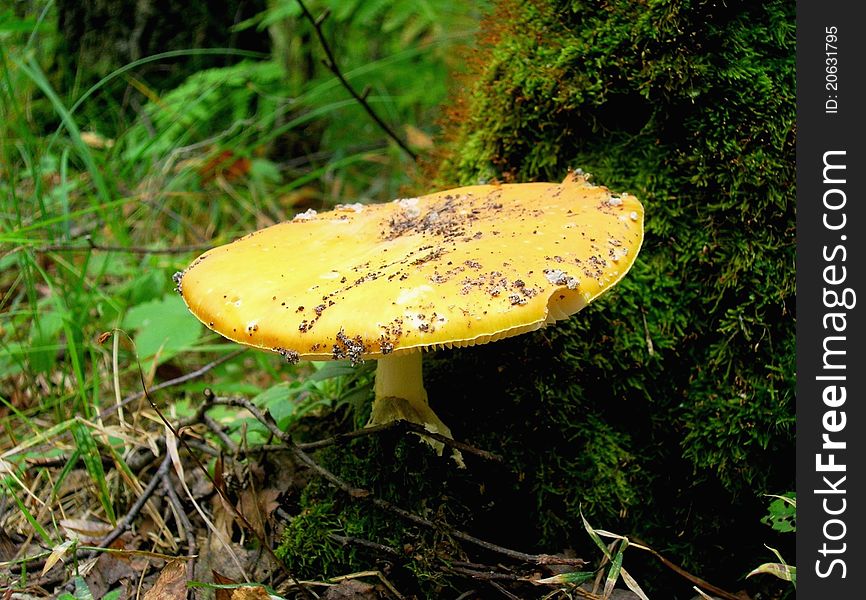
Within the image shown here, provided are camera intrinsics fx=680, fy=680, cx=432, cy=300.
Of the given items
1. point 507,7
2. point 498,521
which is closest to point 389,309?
point 498,521

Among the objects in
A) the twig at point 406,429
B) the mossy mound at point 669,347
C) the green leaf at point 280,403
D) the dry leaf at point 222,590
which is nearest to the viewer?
the dry leaf at point 222,590

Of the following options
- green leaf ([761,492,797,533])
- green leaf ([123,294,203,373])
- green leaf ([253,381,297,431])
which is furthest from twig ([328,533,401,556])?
green leaf ([123,294,203,373])

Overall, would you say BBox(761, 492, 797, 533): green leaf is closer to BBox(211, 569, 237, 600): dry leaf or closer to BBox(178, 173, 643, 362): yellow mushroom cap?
BBox(178, 173, 643, 362): yellow mushroom cap

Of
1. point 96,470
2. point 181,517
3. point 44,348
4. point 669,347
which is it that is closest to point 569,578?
point 669,347

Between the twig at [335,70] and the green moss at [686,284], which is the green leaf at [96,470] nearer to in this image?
the green moss at [686,284]

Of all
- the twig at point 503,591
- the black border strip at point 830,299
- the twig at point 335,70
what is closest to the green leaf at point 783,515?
the black border strip at point 830,299

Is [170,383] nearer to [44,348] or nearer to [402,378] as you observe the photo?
[44,348]

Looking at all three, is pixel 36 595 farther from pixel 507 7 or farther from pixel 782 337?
pixel 507 7
